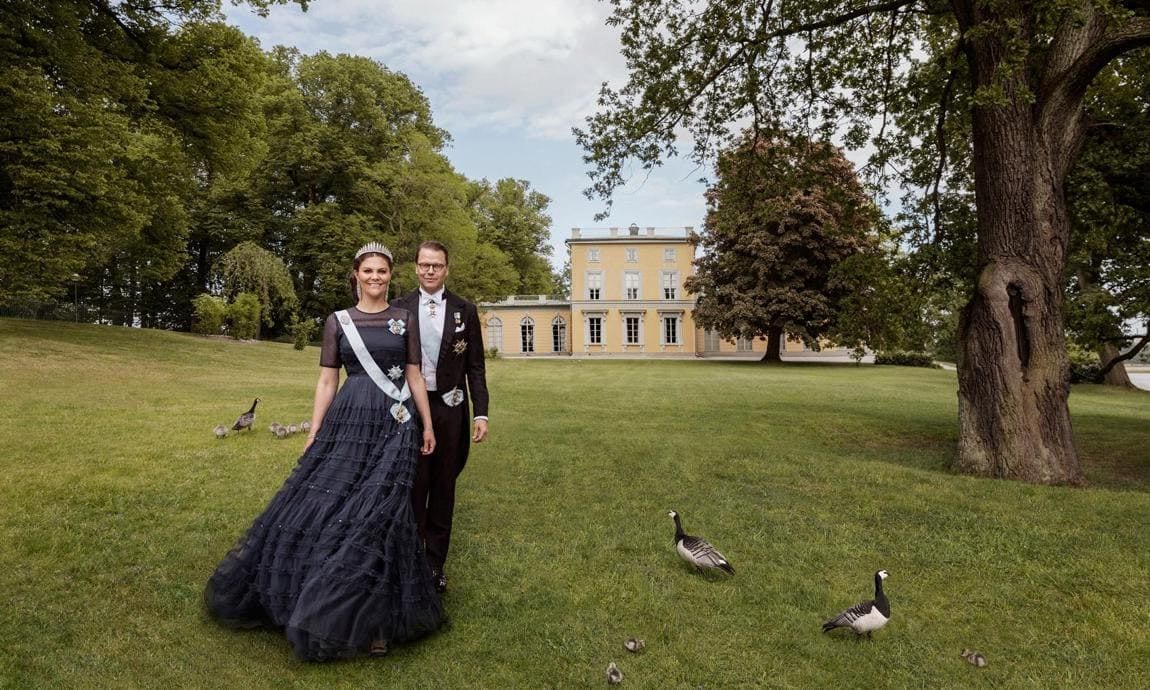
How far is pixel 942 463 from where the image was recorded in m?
8.70

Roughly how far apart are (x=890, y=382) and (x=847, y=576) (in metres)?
21.9

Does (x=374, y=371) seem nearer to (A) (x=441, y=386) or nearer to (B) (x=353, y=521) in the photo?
(A) (x=441, y=386)

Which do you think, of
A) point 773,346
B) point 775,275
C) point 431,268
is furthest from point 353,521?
point 773,346

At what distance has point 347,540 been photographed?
316 cm

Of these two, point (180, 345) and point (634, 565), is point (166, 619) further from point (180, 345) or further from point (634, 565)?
point (180, 345)

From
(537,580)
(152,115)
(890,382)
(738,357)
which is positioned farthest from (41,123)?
(738,357)

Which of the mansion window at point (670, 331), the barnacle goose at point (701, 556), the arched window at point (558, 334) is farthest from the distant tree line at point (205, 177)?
the barnacle goose at point (701, 556)

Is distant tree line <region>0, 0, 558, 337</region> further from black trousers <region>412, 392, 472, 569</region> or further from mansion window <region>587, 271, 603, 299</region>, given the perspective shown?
black trousers <region>412, 392, 472, 569</region>

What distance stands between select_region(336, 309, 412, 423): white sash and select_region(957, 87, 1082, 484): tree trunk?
7479 millimetres

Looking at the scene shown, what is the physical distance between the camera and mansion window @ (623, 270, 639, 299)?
4494cm

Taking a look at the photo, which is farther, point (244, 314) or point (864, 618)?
point (244, 314)

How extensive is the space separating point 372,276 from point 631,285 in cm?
4191

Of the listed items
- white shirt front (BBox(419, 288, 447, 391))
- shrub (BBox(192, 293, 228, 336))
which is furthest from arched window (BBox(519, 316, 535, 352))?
white shirt front (BBox(419, 288, 447, 391))

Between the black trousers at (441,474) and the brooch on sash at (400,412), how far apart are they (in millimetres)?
326
